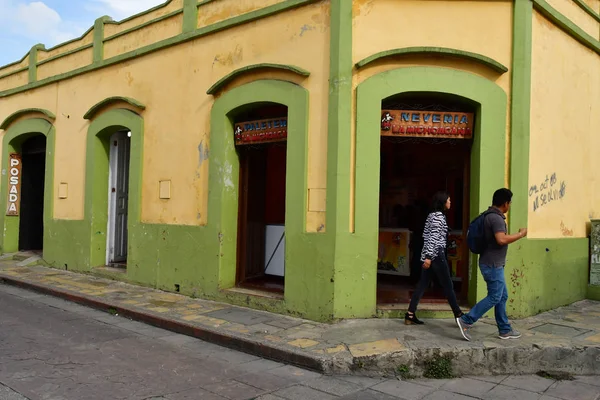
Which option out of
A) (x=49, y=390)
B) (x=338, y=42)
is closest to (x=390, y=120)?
(x=338, y=42)

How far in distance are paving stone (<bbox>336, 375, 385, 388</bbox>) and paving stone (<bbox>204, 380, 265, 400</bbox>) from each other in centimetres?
91

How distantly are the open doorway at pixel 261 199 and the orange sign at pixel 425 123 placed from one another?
5.72ft

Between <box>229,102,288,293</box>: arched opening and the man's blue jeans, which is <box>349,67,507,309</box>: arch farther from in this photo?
<box>229,102,288,293</box>: arched opening

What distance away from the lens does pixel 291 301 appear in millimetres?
6969

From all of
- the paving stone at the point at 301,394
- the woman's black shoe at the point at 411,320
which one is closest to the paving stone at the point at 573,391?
the woman's black shoe at the point at 411,320

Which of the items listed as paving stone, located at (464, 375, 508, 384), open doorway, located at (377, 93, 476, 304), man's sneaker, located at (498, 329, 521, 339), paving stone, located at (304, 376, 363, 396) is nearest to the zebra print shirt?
man's sneaker, located at (498, 329, 521, 339)

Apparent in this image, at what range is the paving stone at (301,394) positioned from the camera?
435 cm

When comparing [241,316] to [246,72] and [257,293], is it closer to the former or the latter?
[257,293]

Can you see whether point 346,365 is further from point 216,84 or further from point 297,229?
point 216,84

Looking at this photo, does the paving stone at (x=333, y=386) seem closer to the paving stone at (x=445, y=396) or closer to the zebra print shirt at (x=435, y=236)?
the paving stone at (x=445, y=396)

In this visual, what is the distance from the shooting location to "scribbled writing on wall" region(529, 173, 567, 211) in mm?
7074

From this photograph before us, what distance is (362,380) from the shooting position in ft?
16.0

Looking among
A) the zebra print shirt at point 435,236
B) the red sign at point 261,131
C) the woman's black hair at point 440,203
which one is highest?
the red sign at point 261,131

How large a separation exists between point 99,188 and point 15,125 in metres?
4.31
